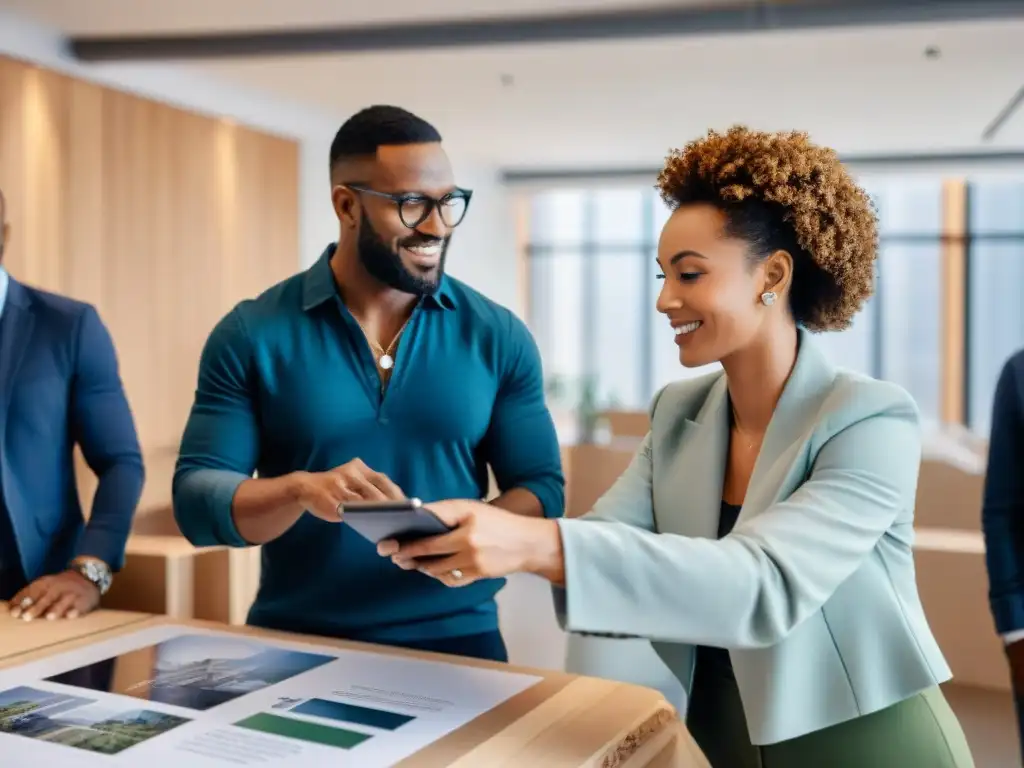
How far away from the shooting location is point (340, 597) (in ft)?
5.48

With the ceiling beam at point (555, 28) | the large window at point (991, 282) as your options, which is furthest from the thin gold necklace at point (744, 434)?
the large window at point (991, 282)

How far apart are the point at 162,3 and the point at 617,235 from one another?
7978mm

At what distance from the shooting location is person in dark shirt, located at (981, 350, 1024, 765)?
5.86ft

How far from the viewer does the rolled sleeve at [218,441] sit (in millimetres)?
1586

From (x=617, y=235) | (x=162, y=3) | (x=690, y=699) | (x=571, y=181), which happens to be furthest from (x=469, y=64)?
(x=617, y=235)

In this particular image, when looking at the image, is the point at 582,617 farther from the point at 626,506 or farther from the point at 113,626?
the point at 113,626

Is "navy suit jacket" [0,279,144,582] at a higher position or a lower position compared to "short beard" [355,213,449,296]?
lower

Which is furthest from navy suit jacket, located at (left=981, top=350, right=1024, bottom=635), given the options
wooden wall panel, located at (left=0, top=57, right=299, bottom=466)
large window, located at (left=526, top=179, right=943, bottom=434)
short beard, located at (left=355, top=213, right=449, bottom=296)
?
large window, located at (left=526, top=179, right=943, bottom=434)

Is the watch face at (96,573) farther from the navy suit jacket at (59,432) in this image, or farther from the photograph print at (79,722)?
the photograph print at (79,722)

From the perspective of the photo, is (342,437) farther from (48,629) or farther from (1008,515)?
(1008,515)

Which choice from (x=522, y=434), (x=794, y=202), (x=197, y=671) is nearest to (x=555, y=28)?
(x=522, y=434)

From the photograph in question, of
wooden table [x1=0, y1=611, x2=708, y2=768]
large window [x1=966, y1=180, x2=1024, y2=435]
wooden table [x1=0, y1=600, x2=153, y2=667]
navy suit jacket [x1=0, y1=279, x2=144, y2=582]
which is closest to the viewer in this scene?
wooden table [x1=0, y1=611, x2=708, y2=768]

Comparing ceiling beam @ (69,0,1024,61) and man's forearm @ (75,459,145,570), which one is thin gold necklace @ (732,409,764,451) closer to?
man's forearm @ (75,459,145,570)

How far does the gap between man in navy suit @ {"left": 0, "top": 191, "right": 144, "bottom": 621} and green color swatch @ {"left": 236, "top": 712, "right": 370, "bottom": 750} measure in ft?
2.59
